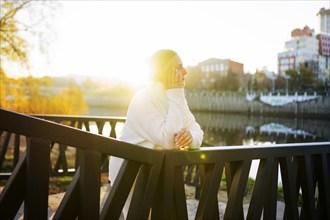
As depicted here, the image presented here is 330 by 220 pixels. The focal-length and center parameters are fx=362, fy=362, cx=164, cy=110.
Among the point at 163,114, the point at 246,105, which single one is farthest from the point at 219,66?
the point at 163,114

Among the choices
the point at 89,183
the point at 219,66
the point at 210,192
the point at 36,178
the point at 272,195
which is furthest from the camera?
the point at 219,66

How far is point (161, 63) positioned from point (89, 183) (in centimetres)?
79

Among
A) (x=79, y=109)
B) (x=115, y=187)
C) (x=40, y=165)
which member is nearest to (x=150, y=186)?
(x=115, y=187)

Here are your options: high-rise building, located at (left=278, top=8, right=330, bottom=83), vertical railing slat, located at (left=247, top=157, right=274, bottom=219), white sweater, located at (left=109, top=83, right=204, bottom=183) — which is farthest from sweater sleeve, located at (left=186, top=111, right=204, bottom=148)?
high-rise building, located at (left=278, top=8, right=330, bottom=83)

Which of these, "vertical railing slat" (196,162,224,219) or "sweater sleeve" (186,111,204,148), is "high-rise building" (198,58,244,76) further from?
"vertical railing slat" (196,162,224,219)

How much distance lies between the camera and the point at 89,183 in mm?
1284

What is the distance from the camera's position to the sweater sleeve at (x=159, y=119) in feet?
5.52

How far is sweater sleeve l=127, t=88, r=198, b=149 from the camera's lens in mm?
1682

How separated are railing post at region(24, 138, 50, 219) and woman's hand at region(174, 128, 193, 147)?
2.20 feet

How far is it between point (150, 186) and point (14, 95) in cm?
1296

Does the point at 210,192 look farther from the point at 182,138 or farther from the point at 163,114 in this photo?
the point at 163,114

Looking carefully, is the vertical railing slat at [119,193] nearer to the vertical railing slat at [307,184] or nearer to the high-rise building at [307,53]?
the vertical railing slat at [307,184]

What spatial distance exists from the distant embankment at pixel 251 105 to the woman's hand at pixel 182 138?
63.3 metres

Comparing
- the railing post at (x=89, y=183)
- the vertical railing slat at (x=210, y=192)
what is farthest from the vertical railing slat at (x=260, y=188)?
the railing post at (x=89, y=183)
